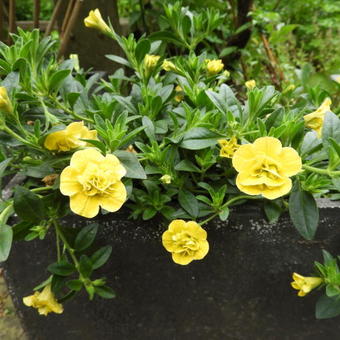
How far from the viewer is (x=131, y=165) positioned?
62cm

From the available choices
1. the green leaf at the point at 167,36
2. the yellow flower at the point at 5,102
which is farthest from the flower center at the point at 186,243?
the green leaf at the point at 167,36

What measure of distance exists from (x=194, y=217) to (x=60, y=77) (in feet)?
1.12

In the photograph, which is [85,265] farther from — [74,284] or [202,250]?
[202,250]

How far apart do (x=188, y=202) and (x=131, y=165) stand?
0.14m

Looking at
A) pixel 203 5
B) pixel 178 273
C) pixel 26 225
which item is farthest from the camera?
pixel 203 5

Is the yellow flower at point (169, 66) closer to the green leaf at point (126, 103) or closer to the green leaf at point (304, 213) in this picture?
the green leaf at point (126, 103)

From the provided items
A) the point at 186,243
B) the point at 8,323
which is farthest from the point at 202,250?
the point at 8,323

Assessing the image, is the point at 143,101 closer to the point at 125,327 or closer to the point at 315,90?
the point at 315,90

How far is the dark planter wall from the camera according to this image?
767mm

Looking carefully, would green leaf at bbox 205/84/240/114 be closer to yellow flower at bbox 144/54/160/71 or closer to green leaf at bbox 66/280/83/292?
yellow flower at bbox 144/54/160/71

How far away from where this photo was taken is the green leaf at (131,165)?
1.99 ft

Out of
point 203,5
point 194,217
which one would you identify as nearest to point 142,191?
point 194,217

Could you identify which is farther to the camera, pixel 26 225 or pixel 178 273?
pixel 178 273

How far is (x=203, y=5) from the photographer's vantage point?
161 cm
